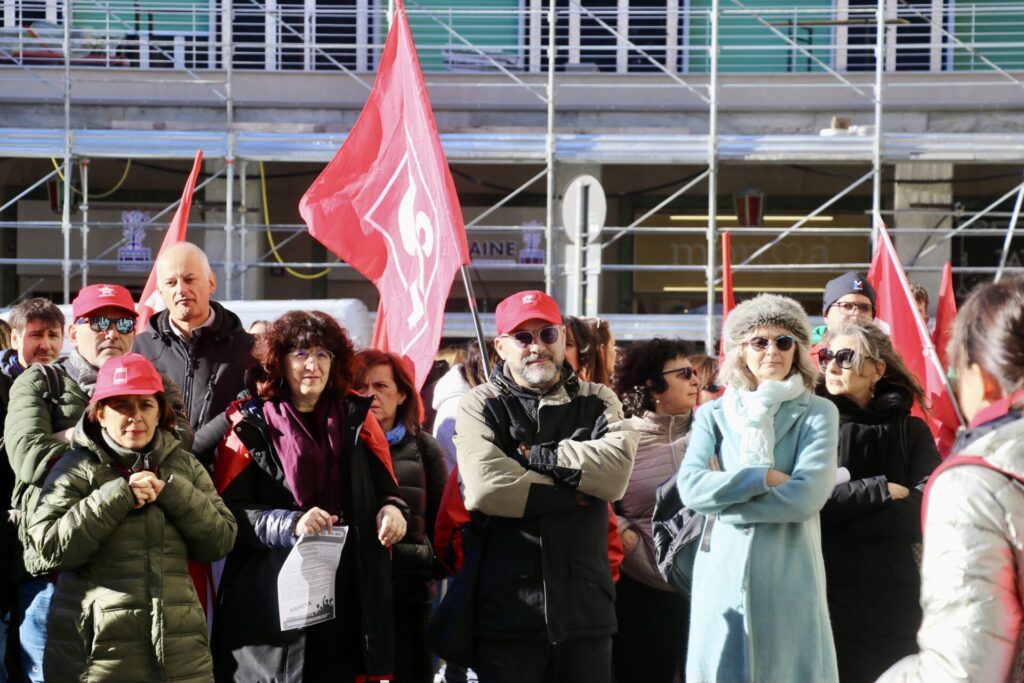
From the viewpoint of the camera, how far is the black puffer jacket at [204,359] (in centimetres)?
598

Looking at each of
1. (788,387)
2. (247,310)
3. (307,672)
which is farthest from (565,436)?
(247,310)

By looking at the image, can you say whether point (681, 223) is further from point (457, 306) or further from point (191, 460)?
point (191, 460)

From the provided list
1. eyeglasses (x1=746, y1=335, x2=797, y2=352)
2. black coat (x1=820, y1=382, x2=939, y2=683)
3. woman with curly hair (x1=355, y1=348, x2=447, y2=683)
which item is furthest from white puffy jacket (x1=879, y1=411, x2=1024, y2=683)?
woman with curly hair (x1=355, y1=348, x2=447, y2=683)

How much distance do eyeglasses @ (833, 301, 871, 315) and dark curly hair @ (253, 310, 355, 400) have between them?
2490 mm

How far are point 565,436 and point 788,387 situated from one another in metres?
0.81

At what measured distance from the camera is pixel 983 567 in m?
2.66

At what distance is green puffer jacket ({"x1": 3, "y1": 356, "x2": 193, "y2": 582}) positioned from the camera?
5.16m

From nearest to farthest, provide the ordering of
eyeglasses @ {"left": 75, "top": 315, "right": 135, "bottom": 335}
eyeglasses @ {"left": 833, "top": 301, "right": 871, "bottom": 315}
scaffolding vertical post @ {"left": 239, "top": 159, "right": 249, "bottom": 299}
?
eyeglasses @ {"left": 75, "top": 315, "right": 135, "bottom": 335} → eyeglasses @ {"left": 833, "top": 301, "right": 871, "bottom": 315} → scaffolding vertical post @ {"left": 239, "top": 159, "right": 249, "bottom": 299}

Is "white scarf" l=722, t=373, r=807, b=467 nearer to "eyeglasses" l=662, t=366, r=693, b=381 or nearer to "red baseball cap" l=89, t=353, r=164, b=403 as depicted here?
"eyeglasses" l=662, t=366, r=693, b=381

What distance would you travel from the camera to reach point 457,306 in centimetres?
1645

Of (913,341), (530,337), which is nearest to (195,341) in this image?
(530,337)

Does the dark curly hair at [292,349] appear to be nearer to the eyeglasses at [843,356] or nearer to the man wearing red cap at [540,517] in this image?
the man wearing red cap at [540,517]

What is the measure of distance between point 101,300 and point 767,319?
2484 millimetres

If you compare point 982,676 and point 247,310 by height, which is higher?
point 247,310
